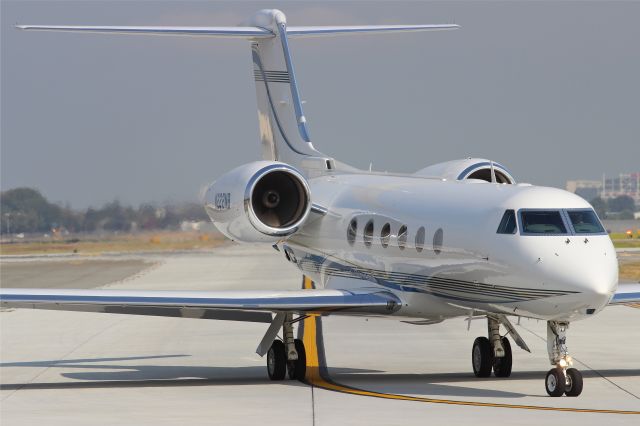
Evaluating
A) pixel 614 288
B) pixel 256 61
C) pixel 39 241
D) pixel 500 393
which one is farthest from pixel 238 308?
pixel 39 241

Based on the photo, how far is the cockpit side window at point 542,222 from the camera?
17.5 m

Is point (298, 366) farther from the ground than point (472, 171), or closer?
closer

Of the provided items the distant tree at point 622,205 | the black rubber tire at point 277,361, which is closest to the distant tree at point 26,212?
the distant tree at point 622,205

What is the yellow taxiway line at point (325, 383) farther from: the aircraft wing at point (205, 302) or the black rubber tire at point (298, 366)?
the aircraft wing at point (205, 302)

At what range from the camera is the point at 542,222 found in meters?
17.7

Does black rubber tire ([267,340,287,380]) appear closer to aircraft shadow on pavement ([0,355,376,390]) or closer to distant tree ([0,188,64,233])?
aircraft shadow on pavement ([0,355,376,390])

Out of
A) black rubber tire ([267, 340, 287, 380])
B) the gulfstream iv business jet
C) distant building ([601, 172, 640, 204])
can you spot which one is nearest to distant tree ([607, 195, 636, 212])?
distant building ([601, 172, 640, 204])

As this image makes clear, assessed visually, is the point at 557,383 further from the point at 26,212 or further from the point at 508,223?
the point at 26,212

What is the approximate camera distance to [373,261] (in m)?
21.5

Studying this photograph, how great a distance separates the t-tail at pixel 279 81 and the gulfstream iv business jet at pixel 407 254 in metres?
0.57

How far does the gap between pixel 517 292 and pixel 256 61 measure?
13.2 m

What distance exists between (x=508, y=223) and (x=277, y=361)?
484 cm

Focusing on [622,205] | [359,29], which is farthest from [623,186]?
[359,29]

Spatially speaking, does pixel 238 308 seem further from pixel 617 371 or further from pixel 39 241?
pixel 39 241
